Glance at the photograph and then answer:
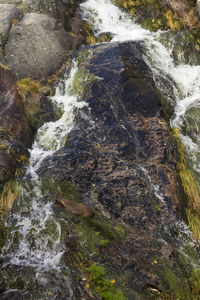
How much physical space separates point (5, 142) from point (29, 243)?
2632mm

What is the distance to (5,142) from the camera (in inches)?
252

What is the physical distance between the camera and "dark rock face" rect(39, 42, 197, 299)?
4867mm

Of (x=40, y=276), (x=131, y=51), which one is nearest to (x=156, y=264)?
(x=40, y=276)

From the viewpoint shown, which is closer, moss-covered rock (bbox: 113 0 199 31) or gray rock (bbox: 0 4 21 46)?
gray rock (bbox: 0 4 21 46)

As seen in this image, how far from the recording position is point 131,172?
6.11 metres

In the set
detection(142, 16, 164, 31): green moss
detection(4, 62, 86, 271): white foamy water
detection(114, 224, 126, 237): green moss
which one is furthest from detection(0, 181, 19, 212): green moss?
detection(142, 16, 164, 31): green moss

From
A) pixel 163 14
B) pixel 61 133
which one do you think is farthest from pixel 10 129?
pixel 163 14

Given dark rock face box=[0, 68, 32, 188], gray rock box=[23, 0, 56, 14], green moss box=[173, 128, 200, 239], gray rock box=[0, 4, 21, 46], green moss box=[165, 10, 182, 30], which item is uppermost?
green moss box=[165, 10, 182, 30]

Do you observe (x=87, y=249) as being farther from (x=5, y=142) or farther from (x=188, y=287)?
(x=5, y=142)

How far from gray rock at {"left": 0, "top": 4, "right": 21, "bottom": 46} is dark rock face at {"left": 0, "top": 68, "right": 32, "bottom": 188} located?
247cm

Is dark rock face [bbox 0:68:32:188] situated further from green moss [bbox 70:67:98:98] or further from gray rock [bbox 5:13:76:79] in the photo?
green moss [bbox 70:67:98:98]

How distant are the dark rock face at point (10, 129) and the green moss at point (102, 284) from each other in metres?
2.67

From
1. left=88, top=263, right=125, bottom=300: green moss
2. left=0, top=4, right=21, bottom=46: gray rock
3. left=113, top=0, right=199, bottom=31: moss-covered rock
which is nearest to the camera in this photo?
left=88, top=263, right=125, bottom=300: green moss

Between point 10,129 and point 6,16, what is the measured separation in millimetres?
5792
